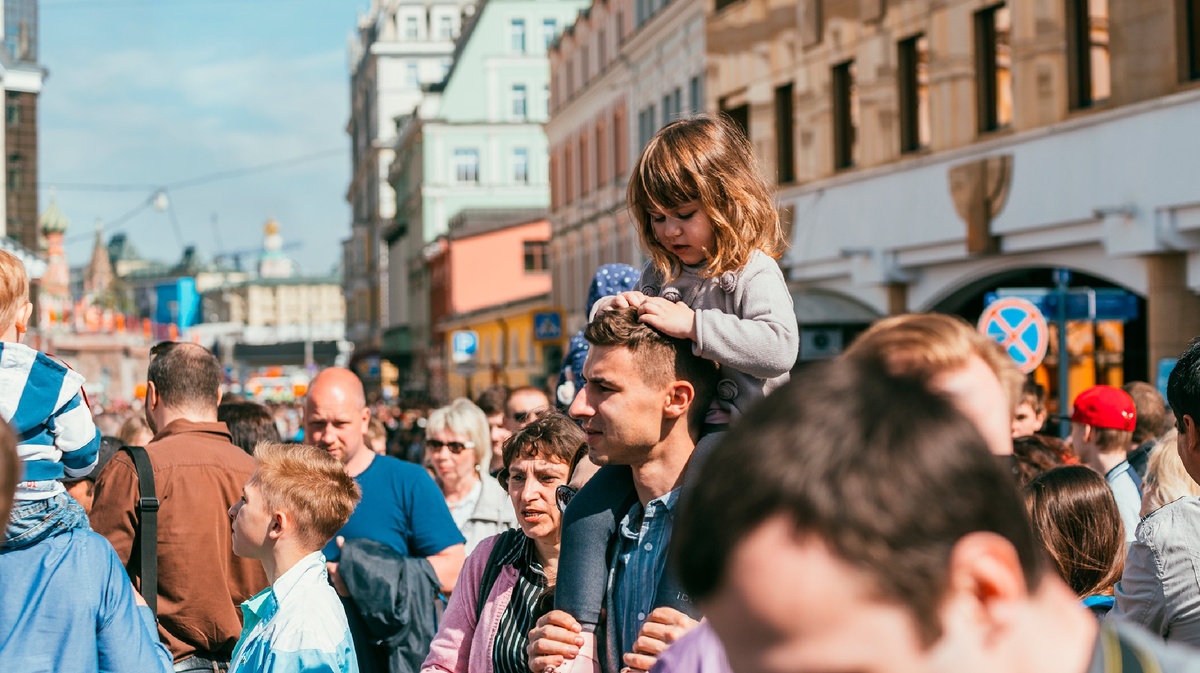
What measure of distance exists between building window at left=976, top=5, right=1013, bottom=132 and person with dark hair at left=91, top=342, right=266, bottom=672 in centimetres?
1634

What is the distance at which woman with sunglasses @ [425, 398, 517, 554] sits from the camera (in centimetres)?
823

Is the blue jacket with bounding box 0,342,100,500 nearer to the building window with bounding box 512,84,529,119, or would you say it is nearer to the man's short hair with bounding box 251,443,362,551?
the man's short hair with bounding box 251,443,362,551

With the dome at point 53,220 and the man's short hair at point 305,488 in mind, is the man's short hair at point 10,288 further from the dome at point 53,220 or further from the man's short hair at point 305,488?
the dome at point 53,220

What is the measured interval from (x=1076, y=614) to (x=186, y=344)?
5093 millimetres

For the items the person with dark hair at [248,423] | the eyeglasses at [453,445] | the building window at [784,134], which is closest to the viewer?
the person with dark hair at [248,423]

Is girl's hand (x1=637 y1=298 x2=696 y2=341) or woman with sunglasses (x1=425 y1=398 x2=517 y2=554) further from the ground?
girl's hand (x1=637 y1=298 x2=696 y2=341)

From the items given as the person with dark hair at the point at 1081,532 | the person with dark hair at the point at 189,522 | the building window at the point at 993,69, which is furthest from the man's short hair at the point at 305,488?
the building window at the point at 993,69

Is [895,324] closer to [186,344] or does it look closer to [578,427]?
[578,427]

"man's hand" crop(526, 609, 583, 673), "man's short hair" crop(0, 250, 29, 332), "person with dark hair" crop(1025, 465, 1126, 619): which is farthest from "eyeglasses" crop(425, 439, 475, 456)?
"man's hand" crop(526, 609, 583, 673)

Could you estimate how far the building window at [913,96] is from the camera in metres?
22.8

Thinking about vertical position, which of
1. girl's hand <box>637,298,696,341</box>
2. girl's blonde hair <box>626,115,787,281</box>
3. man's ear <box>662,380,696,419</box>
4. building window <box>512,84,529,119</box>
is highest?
building window <box>512,84,529,119</box>

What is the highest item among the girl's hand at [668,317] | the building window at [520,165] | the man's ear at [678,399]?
the building window at [520,165]

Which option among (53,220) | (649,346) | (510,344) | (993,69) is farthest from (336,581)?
(53,220)

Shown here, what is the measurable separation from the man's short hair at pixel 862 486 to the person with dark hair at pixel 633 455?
67.6 inches
